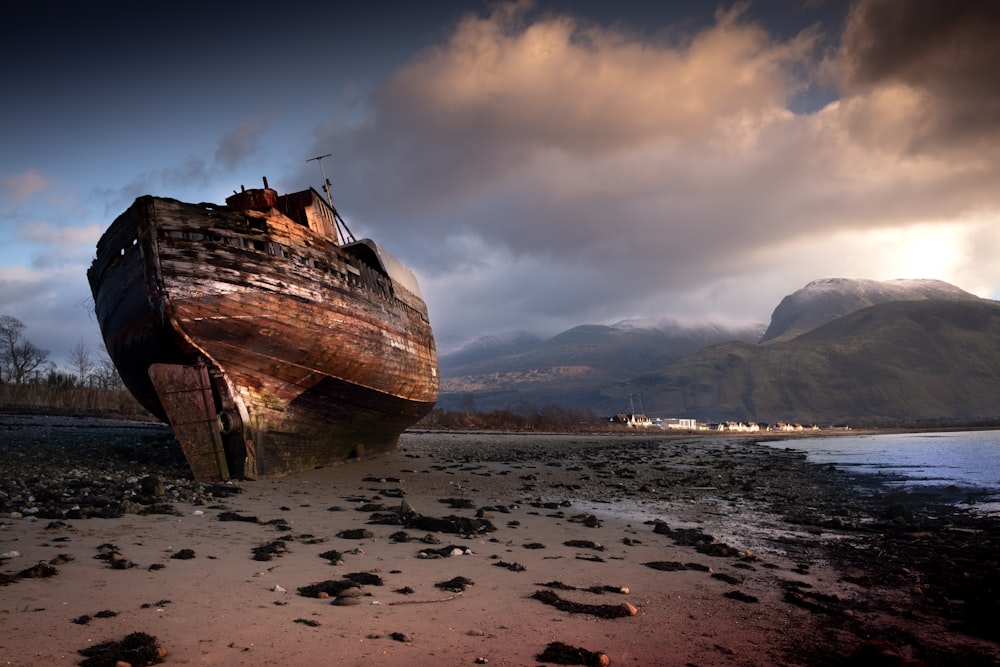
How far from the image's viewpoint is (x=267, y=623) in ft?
12.5

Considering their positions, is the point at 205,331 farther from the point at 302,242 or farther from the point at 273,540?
the point at 273,540

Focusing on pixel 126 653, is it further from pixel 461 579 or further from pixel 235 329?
pixel 235 329

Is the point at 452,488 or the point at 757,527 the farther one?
the point at 452,488

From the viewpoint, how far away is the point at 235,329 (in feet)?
35.3

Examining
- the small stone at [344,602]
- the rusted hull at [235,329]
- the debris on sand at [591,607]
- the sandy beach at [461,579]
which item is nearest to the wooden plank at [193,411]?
the rusted hull at [235,329]

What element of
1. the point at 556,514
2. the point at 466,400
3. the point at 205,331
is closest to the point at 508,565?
the point at 556,514

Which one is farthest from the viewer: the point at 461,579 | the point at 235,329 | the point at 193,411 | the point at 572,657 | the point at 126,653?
the point at 235,329

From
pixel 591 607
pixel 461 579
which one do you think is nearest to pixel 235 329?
pixel 461 579

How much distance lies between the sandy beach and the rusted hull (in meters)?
1.46

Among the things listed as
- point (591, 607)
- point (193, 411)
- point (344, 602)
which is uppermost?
point (193, 411)

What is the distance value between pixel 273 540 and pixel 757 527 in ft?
25.7

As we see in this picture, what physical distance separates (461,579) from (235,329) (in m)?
7.96

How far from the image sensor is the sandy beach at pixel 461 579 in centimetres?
359

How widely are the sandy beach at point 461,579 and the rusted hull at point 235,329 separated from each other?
4.78 ft
